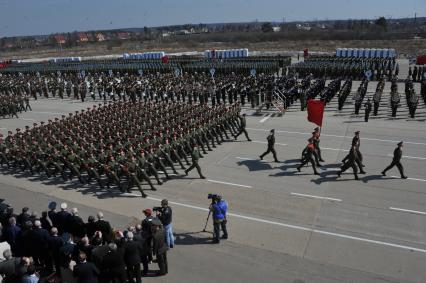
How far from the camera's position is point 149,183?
1338 cm

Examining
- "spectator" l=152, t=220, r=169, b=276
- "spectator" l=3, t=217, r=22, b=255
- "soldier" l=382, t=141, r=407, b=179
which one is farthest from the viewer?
"soldier" l=382, t=141, r=407, b=179

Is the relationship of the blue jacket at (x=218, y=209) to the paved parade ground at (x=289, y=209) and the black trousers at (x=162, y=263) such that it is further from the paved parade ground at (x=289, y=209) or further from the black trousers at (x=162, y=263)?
the black trousers at (x=162, y=263)

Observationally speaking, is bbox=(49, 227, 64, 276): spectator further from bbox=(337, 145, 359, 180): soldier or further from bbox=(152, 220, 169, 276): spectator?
bbox=(337, 145, 359, 180): soldier

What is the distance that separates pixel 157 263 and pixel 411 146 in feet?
40.5

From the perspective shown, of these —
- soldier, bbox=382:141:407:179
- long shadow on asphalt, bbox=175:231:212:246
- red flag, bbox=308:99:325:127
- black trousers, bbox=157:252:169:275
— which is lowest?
long shadow on asphalt, bbox=175:231:212:246

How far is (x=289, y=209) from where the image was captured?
38.4 ft

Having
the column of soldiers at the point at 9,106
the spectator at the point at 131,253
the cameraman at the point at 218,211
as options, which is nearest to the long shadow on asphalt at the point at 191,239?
the cameraman at the point at 218,211

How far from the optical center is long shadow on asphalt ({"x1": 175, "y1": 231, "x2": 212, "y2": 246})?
399 inches

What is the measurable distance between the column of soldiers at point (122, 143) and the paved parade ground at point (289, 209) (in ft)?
1.85

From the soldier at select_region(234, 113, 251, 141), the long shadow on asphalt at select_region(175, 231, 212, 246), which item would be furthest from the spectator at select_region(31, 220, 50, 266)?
the soldier at select_region(234, 113, 251, 141)

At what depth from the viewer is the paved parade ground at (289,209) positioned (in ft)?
29.1

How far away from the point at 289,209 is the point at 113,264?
18.8 feet

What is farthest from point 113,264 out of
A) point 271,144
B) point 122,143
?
point 122,143

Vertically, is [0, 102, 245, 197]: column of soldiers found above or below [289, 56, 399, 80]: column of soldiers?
below
